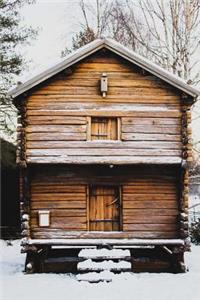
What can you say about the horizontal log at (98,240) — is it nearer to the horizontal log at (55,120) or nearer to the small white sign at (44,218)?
the small white sign at (44,218)

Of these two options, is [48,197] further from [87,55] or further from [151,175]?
[87,55]

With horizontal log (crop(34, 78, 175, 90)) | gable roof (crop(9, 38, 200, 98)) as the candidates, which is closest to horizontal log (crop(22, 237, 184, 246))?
gable roof (crop(9, 38, 200, 98))

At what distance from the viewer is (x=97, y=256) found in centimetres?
1605

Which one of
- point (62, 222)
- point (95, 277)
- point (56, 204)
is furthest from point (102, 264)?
point (56, 204)

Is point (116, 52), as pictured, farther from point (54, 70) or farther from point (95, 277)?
point (95, 277)

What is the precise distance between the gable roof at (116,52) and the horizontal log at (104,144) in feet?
5.49

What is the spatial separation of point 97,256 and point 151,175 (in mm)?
3128

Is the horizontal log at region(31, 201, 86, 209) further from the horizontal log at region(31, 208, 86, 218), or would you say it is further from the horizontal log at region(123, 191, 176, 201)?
the horizontal log at region(123, 191, 176, 201)

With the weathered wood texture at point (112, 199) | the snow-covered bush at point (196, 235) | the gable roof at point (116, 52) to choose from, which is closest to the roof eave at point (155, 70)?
the gable roof at point (116, 52)

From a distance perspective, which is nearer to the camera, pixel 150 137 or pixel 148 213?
pixel 150 137

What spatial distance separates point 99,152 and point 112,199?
5.53 feet

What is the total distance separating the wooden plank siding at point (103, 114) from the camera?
16406mm

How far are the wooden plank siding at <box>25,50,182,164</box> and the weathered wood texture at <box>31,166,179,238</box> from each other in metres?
0.66

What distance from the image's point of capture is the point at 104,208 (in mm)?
16953
